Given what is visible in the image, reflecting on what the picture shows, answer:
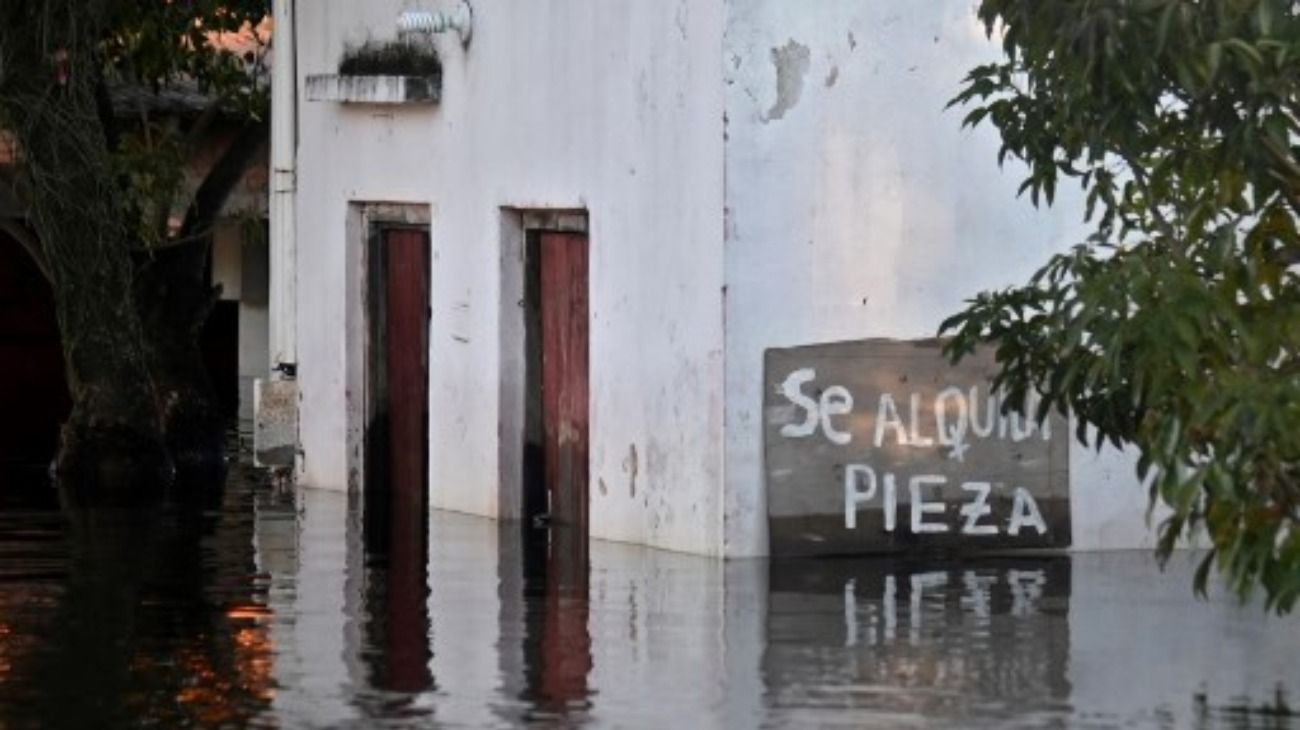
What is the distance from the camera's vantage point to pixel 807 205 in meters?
17.3

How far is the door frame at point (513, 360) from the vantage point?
65.6 feet

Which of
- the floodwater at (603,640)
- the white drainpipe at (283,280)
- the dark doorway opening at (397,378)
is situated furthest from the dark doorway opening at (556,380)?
the white drainpipe at (283,280)

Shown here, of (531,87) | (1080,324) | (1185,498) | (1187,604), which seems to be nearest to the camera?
(1185,498)

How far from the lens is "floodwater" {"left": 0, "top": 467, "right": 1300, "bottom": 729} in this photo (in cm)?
1223

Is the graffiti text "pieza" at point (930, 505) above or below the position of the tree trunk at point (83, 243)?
below

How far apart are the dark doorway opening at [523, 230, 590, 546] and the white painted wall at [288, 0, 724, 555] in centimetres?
21

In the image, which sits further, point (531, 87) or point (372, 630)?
point (531, 87)

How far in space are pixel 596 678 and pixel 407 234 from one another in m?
9.24

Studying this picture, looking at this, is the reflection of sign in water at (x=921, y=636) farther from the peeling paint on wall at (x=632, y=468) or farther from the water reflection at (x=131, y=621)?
the water reflection at (x=131, y=621)

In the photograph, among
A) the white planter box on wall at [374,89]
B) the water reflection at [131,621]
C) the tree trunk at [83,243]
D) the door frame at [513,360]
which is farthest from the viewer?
the tree trunk at [83,243]

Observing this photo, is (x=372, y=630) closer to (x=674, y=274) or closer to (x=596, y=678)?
(x=596, y=678)

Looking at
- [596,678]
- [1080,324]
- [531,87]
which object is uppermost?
[531,87]

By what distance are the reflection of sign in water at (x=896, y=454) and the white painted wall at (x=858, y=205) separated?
4.4 inches

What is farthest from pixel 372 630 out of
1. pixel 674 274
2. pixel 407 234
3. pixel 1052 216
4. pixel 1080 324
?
pixel 407 234
